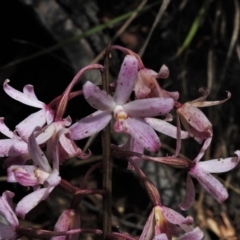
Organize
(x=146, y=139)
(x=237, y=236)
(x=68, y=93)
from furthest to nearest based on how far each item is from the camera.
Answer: (x=237, y=236) → (x=68, y=93) → (x=146, y=139)

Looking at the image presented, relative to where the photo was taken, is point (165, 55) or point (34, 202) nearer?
point (34, 202)

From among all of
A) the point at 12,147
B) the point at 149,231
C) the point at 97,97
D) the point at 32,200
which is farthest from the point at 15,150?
the point at 149,231

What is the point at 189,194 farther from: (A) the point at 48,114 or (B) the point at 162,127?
(A) the point at 48,114

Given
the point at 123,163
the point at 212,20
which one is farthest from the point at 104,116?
the point at 212,20

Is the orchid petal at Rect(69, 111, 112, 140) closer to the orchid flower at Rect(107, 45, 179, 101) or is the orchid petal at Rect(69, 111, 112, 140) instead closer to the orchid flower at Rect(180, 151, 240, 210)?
the orchid flower at Rect(107, 45, 179, 101)

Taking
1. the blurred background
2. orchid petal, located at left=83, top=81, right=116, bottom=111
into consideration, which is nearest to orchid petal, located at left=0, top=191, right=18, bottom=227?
orchid petal, located at left=83, top=81, right=116, bottom=111

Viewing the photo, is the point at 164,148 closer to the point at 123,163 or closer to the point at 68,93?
the point at 123,163
